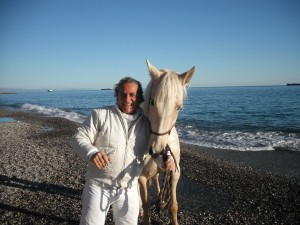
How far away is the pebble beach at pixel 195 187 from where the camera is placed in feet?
16.8

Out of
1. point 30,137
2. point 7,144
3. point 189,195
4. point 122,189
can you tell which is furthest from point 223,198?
point 30,137

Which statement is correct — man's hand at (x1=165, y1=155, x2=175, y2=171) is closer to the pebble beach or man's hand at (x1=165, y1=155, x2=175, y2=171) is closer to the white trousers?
the white trousers

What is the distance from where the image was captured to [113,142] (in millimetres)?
2672

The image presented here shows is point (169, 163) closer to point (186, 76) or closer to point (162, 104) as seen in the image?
point (162, 104)

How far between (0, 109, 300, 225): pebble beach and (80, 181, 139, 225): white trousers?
2284 mm

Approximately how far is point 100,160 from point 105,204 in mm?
649

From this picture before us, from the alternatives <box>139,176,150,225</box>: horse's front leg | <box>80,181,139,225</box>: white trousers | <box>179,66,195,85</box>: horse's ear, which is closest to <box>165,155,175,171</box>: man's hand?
<box>80,181,139,225</box>: white trousers

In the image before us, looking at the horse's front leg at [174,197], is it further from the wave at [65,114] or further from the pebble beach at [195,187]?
the wave at [65,114]

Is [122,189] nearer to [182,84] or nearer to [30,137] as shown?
[182,84]

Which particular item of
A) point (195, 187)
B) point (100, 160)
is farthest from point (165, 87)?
point (195, 187)

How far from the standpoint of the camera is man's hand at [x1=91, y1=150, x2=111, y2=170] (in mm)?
2408

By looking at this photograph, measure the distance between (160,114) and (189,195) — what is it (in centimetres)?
436

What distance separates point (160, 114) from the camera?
2.67m

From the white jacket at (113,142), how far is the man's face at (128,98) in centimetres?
9
